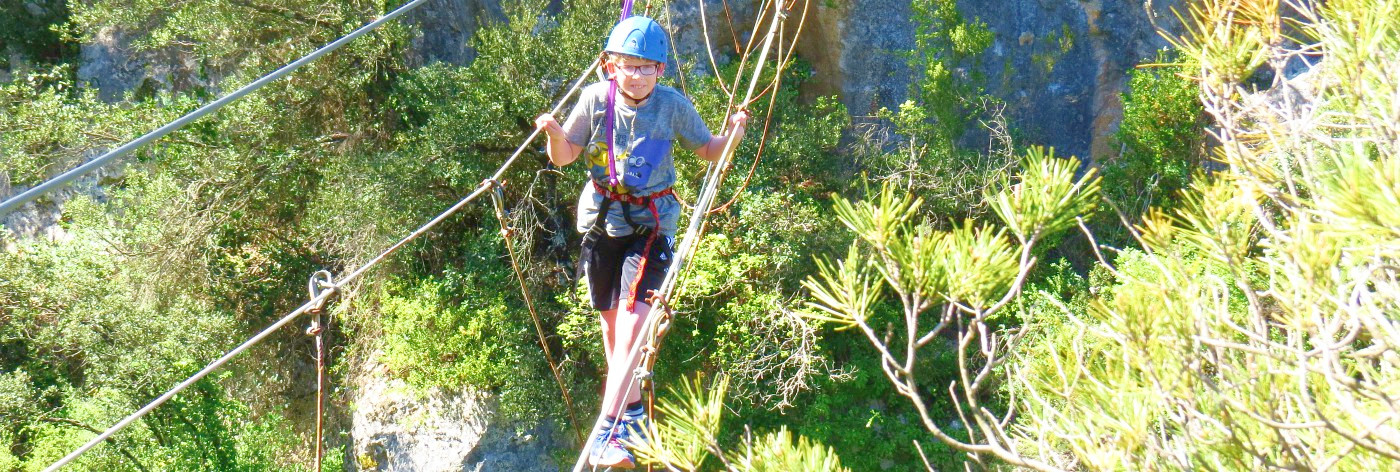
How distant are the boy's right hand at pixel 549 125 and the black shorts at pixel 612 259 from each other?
0.51 metres

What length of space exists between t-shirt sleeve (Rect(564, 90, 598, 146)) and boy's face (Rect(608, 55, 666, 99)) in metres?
0.13

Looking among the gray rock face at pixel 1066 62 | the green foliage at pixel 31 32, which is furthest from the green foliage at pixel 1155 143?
the green foliage at pixel 31 32

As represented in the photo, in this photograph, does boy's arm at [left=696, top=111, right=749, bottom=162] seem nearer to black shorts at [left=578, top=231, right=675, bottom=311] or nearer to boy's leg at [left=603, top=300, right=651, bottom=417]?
black shorts at [left=578, top=231, right=675, bottom=311]

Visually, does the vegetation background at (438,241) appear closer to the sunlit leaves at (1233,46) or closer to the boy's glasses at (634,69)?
the boy's glasses at (634,69)

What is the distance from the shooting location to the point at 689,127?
11.5 feet

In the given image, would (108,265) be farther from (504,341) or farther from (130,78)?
(504,341)

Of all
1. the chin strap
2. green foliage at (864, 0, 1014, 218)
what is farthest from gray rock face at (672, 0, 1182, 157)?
the chin strap

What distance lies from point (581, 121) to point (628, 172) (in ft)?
0.77

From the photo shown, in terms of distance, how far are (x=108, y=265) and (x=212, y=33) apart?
2360 millimetres

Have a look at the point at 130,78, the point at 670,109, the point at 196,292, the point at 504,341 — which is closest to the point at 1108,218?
the point at 504,341

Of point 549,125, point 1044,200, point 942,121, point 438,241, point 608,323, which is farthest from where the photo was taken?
point 942,121

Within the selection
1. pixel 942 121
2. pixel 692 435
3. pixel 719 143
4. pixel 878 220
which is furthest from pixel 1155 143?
pixel 692 435

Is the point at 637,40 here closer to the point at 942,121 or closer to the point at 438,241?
the point at 438,241

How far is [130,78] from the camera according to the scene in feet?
33.7
